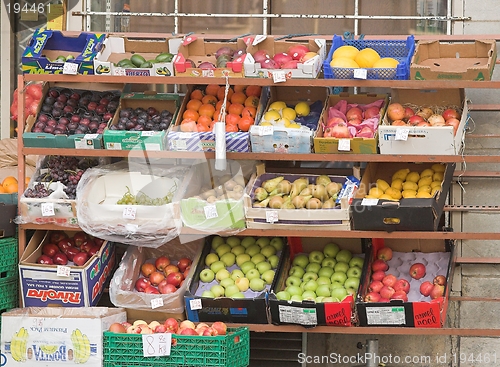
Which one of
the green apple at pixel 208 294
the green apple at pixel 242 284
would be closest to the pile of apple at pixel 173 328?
the green apple at pixel 208 294

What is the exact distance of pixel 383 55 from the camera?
19.4ft

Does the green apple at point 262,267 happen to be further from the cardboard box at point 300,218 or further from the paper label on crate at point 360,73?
the paper label on crate at point 360,73

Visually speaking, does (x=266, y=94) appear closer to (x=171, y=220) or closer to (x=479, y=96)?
(x=171, y=220)

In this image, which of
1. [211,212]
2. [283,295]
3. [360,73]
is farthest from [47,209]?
[360,73]

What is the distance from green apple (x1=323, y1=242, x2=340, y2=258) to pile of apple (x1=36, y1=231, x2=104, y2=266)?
1.50 metres

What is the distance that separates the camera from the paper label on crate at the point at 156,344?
5.44m

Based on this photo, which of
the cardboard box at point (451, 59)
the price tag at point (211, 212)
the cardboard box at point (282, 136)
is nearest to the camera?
the cardboard box at point (451, 59)

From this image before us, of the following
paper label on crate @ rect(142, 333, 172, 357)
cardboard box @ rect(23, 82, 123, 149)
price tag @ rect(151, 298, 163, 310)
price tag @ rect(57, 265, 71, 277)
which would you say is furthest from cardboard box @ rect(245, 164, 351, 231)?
price tag @ rect(57, 265, 71, 277)

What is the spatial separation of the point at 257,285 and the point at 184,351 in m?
0.65

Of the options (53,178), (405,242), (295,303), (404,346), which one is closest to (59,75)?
(53,178)

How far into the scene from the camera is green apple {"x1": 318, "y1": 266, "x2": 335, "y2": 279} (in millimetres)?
5895

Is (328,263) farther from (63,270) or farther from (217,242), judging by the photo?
(63,270)

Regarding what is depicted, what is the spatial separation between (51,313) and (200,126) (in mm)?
1518

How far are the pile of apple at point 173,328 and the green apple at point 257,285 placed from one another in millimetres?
317
